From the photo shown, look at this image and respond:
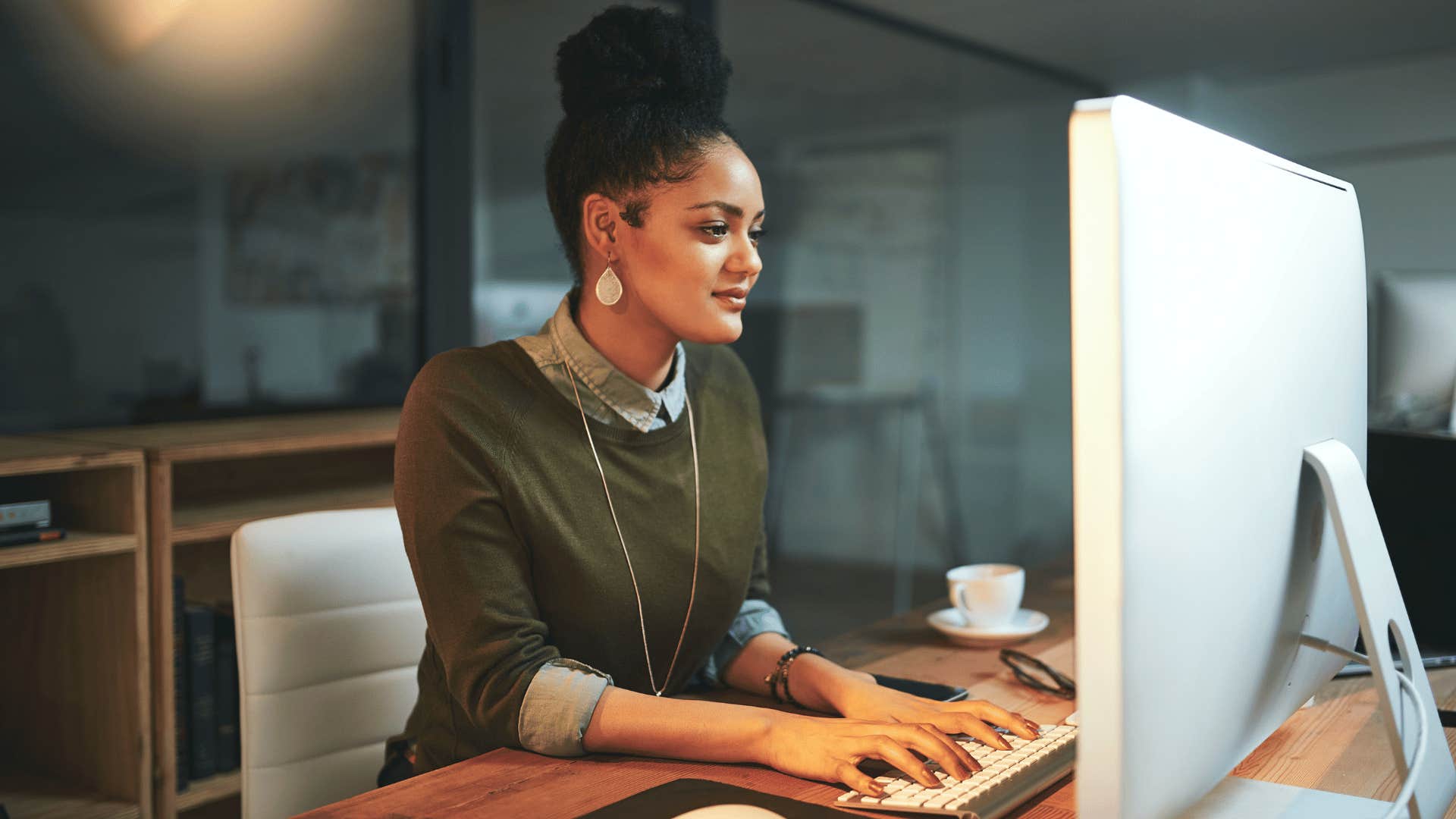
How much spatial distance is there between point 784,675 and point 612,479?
294mm

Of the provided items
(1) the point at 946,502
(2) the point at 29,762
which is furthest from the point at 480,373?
(1) the point at 946,502

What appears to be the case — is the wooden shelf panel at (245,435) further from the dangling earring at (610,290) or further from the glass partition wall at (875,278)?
the dangling earring at (610,290)

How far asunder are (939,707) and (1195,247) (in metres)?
0.54

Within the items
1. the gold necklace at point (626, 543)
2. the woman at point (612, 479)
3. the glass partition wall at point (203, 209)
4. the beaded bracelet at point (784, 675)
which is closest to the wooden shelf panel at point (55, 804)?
the glass partition wall at point (203, 209)

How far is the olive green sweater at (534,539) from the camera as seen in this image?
3.67 ft

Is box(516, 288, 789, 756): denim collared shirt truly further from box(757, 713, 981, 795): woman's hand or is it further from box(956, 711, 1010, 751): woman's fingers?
box(956, 711, 1010, 751): woman's fingers

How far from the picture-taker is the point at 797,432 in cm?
372

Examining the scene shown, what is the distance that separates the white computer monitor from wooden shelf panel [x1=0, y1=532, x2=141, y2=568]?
1748mm

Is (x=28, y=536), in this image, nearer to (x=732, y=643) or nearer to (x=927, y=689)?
(x=732, y=643)

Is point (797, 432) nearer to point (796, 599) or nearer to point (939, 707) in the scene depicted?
point (796, 599)

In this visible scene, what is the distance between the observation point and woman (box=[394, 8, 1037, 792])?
1.10 meters

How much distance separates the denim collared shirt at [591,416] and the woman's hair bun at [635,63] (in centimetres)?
25

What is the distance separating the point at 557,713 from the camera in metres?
1.04

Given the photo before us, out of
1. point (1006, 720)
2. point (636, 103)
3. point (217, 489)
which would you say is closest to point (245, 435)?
point (217, 489)
